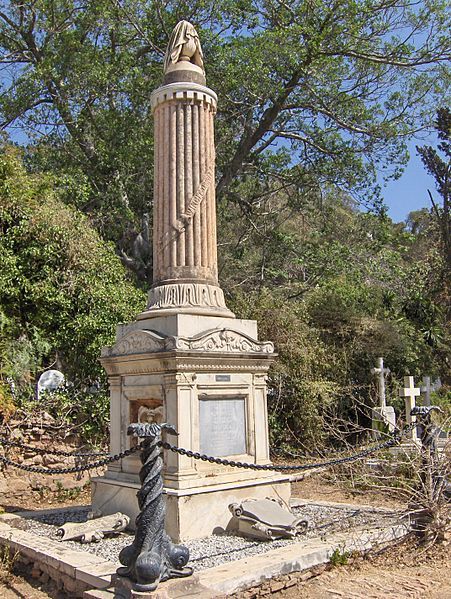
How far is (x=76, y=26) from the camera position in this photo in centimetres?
1803

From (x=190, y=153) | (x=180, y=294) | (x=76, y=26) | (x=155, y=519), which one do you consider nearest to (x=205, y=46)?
(x=76, y=26)

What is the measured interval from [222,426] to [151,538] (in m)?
2.79

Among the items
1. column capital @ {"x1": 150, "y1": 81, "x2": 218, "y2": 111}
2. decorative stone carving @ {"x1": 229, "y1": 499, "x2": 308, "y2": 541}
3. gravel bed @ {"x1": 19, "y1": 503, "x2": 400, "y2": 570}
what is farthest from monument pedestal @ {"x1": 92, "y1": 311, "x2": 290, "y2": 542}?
column capital @ {"x1": 150, "y1": 81, "x2": 218, "y2": 111}

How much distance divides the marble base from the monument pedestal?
0.01 m

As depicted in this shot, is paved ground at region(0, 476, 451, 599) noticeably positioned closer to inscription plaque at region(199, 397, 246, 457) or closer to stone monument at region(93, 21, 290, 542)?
stone monument at region(93, 21, 290, 542)

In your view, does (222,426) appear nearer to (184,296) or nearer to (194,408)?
(194,408)

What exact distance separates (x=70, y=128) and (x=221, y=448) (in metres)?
13.4

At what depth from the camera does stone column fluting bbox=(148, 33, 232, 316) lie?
24.8 ft

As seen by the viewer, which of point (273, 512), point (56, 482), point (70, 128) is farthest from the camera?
point (70, 128)

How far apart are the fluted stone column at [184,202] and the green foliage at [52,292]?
4.70 m

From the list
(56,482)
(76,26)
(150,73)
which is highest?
(76,26)

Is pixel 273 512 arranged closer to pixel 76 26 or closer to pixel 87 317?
pixel 87 317

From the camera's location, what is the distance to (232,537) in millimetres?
6496

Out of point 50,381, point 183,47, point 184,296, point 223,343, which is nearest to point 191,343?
point 223,343
